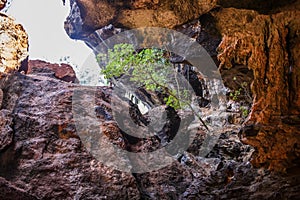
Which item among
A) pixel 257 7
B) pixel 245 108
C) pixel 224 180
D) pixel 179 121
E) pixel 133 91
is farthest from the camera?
pixel 133 91

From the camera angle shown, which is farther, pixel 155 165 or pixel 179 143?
pixel 179 143

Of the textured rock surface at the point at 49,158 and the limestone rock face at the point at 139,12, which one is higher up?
the limestone rock face at the point at 139,12

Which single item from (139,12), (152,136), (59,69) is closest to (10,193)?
(139,12)

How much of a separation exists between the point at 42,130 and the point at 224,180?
190 inches

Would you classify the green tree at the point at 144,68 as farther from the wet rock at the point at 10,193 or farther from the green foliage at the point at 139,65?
the wet rock at the point at 10,193

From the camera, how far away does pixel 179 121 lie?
1462 centimetres

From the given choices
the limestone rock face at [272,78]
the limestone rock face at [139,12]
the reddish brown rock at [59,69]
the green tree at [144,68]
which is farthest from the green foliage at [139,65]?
the limestone rock face at [272,78]

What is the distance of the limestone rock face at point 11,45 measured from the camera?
9.16 m

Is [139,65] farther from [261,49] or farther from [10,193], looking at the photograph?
[10,193]

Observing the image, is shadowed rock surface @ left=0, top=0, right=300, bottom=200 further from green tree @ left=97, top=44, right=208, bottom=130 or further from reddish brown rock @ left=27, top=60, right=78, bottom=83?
reddish brown rock @ left=27, top=60, right=78, bottom=83

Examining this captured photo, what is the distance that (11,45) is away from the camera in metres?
9.60

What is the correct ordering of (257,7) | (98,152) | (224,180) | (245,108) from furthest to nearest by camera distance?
(245,108) < (98,152) < (224,180) < (257,7)

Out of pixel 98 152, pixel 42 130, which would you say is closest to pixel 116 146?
pixel 98 152

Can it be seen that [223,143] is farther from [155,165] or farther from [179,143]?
[155,165]
